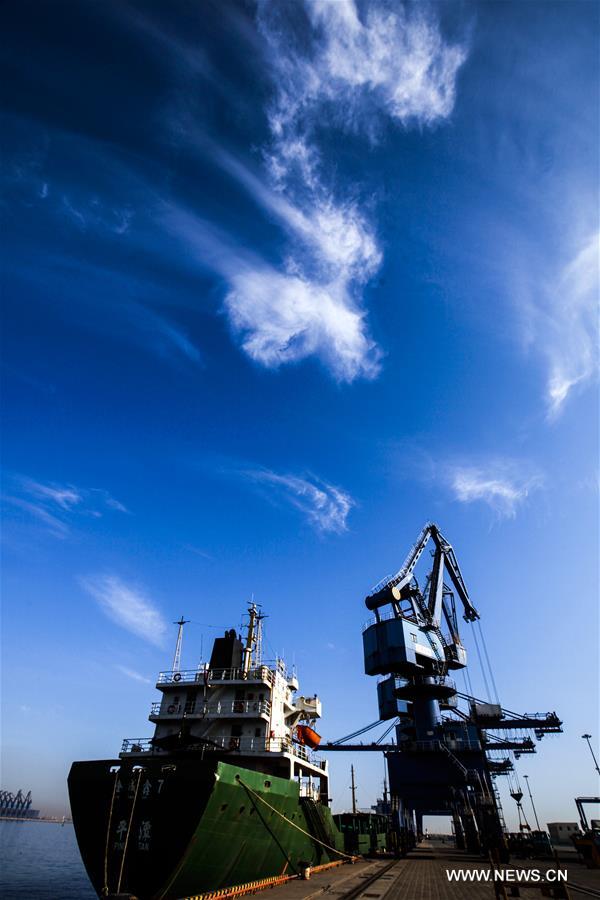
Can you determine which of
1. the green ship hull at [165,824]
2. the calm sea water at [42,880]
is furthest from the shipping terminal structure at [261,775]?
the calm sea water at [42,880]

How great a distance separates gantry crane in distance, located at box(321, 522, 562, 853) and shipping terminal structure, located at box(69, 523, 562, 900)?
0.13 m

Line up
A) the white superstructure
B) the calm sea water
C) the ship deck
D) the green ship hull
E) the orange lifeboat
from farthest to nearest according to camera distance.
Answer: the orange lifeboat < the calm sea water < the white superstructure < the ship deck < the green ship hull

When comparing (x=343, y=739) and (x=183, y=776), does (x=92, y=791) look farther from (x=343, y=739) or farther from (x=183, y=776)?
(x=343, y=739)

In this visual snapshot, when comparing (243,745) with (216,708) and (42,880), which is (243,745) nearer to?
(216,708)

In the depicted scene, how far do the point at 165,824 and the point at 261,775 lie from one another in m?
4.29

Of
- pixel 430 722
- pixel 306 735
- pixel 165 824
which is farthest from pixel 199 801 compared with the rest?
pixel 430 722

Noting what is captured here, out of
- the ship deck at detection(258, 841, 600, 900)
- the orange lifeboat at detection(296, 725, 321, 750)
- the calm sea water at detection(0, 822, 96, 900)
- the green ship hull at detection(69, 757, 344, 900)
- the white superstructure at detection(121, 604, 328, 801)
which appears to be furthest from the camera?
the orange lifeboat at detection(296, 725, 321, 750)

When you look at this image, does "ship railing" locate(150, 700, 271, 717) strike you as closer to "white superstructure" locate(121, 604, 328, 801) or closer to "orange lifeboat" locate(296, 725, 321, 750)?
"white superstructure" locate(121, 604, 328, 801)

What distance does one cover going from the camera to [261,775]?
1822 centimetres

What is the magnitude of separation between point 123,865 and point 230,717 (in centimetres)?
824

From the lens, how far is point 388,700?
44.8 metres

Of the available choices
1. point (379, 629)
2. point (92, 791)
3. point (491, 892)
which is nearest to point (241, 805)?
point (92, 791)

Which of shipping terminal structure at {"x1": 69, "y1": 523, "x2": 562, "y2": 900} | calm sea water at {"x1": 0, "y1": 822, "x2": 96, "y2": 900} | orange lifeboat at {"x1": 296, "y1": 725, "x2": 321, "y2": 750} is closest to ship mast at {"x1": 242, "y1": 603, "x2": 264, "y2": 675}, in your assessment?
shipping terminal structure at {"x1": 69, "y1": 523, "x2": 562, "y2": 900}

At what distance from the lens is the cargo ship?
1499 centimetres
